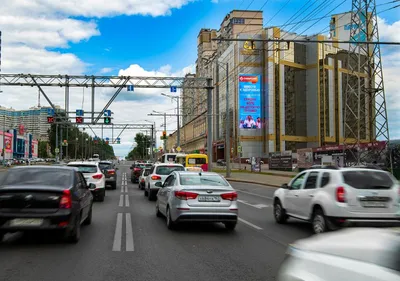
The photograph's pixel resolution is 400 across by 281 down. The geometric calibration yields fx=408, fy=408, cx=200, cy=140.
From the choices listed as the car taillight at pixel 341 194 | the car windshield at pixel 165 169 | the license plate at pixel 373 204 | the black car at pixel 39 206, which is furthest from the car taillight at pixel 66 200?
the car windshield at pixel 165 169

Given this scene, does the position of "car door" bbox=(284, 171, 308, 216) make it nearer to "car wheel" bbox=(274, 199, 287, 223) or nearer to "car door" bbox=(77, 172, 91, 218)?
"car wheel" bbox=(274, 199, 287, 223)

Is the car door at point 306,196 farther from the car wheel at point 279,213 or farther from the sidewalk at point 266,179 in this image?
the sidewalk at point 266,179

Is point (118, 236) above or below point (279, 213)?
below

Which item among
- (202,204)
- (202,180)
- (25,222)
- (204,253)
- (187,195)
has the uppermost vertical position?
(202,180)

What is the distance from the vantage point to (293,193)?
419 inches

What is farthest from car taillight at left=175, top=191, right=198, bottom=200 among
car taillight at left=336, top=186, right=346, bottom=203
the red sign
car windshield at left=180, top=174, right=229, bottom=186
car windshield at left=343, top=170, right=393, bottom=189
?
the red sign

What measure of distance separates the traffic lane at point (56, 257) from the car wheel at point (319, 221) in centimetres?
456

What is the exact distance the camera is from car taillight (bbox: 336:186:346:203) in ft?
28.5

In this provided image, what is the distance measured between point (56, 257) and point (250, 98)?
146ft

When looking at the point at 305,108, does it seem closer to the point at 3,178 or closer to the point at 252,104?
the point at 252,104

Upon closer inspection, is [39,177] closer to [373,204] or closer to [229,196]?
[229,196]

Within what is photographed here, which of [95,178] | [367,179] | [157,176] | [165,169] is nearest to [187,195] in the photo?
[367,179]

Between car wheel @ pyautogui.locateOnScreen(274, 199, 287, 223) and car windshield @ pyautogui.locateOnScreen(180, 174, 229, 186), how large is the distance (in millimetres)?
2000

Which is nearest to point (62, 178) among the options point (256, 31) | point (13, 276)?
point (13, 276)
